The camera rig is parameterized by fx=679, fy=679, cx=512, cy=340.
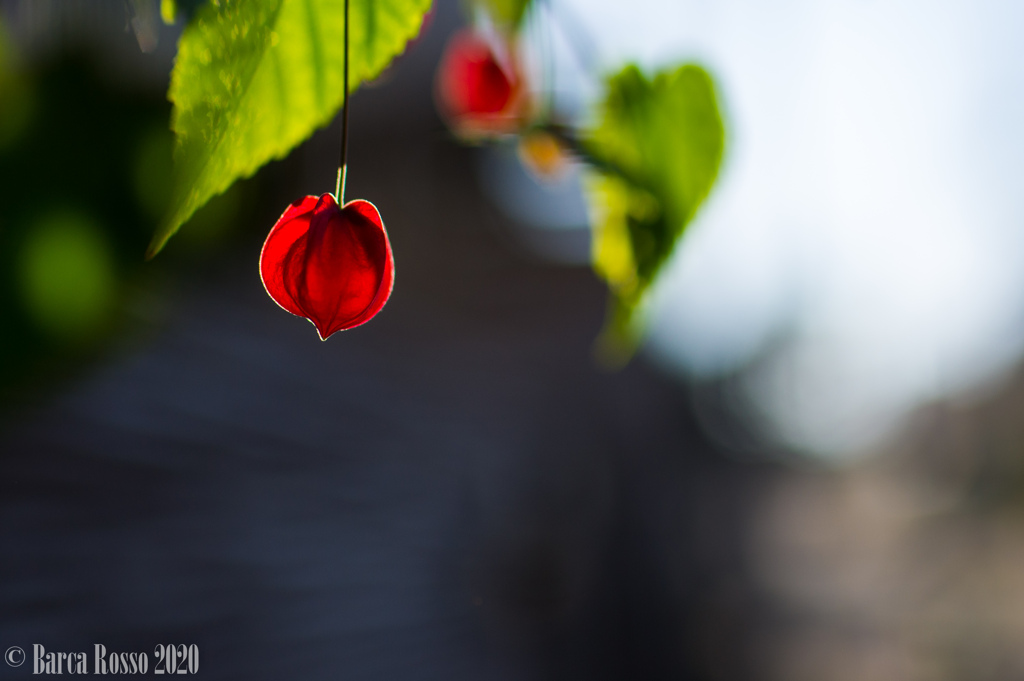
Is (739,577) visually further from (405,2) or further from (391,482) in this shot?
(405,2)

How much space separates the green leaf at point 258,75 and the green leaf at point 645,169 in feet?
0.65

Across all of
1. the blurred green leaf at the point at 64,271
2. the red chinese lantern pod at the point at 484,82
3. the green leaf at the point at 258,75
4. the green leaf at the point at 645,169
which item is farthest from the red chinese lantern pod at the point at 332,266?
the blurred green leaf at the point at 64,271

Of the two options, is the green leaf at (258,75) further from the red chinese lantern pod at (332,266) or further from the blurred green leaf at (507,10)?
the blurred green leaf at (507,10)

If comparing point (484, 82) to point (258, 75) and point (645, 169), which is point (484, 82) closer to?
point (645, 169)

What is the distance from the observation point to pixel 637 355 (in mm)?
4012

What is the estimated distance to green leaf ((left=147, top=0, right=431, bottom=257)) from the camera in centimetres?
19

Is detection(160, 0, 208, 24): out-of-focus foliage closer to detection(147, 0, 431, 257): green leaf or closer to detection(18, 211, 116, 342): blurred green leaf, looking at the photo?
detection(147, 0, 431, 257): green leaf

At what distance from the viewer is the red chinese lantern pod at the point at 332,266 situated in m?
0.28

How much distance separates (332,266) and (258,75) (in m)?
0.08

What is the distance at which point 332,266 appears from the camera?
280 mm

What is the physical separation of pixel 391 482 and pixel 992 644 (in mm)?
4874

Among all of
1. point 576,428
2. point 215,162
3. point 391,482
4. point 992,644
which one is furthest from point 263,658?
point 992,644
